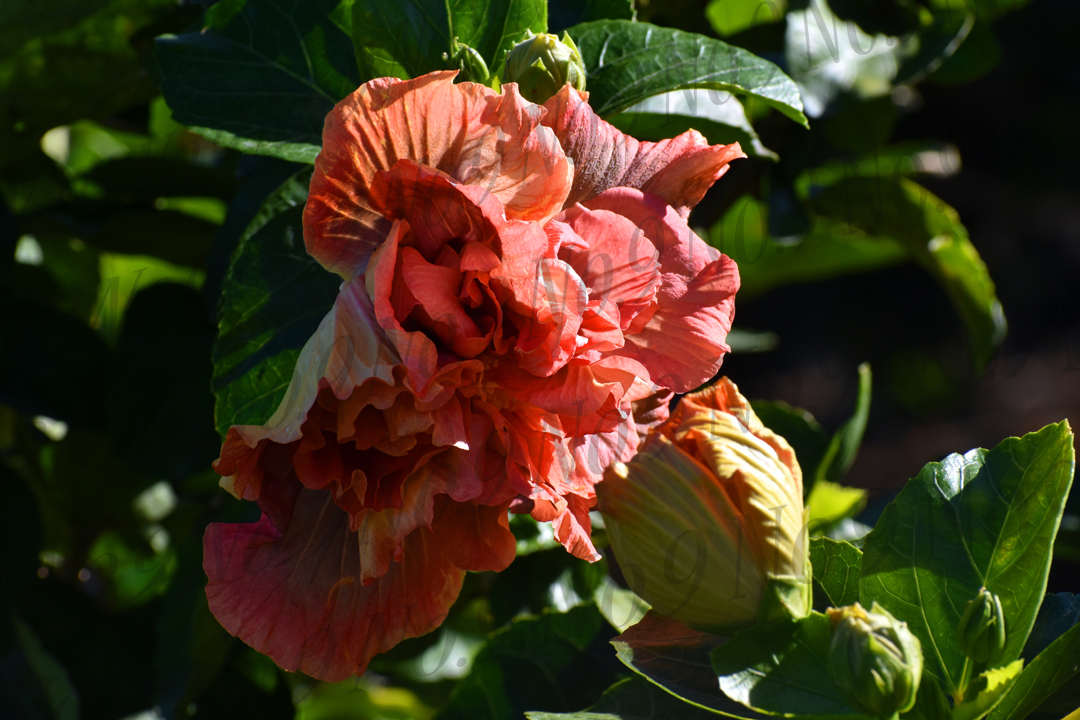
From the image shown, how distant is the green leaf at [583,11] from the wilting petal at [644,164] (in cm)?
18

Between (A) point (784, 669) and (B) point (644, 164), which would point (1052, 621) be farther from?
(B) point (644, 164)

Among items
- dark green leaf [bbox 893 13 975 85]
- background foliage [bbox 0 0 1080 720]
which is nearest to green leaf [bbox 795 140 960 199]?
background foliage [bbox 0 0 1080 720]

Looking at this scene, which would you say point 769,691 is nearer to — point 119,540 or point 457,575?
point 457,575

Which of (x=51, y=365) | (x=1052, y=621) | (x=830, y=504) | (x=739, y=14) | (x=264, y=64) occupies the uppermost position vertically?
(x=264, y=64)

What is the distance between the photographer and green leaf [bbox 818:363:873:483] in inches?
32.8

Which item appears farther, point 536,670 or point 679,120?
point 536,670

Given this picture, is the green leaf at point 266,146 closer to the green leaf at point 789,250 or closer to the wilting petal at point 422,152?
the wilting petal at point 422,152

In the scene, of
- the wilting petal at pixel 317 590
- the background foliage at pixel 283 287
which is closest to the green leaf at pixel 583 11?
the background foliage at pixel 283 287

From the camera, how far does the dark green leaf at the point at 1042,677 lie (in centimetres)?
49

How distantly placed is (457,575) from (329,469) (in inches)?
3.8

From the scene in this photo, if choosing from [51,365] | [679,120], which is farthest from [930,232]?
[51,365]

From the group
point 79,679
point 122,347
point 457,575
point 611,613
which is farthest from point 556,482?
point 79,679

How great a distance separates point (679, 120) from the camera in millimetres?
637

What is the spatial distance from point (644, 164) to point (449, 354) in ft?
0.49
